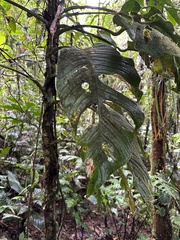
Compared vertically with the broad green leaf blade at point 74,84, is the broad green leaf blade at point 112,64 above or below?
above

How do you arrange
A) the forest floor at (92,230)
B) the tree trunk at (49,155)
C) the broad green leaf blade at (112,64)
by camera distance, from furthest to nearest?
the forest floor at (92,230) → the tree trunk at (49,155) → the broad green leaf blade at (112,64)

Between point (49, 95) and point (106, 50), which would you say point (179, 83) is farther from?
point (49, 95)

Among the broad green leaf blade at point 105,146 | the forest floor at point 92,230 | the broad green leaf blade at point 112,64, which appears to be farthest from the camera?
the forest floor at point 92,230

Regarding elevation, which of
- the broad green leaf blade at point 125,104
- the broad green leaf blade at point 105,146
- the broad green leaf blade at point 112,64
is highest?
the broad green leaf blade at point 112,64

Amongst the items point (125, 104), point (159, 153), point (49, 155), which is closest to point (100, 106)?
point (125, 104)

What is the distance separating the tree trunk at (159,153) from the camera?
1623mm

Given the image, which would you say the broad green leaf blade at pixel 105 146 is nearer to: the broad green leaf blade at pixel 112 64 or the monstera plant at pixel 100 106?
the monstera plant at pixel 100 106

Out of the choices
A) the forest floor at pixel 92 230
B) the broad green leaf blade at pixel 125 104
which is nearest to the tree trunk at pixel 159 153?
the forest floor at pixel 92 230

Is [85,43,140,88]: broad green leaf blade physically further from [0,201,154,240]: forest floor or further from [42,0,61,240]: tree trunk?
[0,201,154,240]: forest floor

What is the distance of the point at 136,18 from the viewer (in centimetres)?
73

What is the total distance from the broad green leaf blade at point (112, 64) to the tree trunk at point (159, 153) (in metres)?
1.01

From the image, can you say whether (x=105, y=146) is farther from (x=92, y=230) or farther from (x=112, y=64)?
(x=92, y=230)

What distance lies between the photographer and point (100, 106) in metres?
0.50

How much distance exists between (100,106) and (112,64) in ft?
0.46
